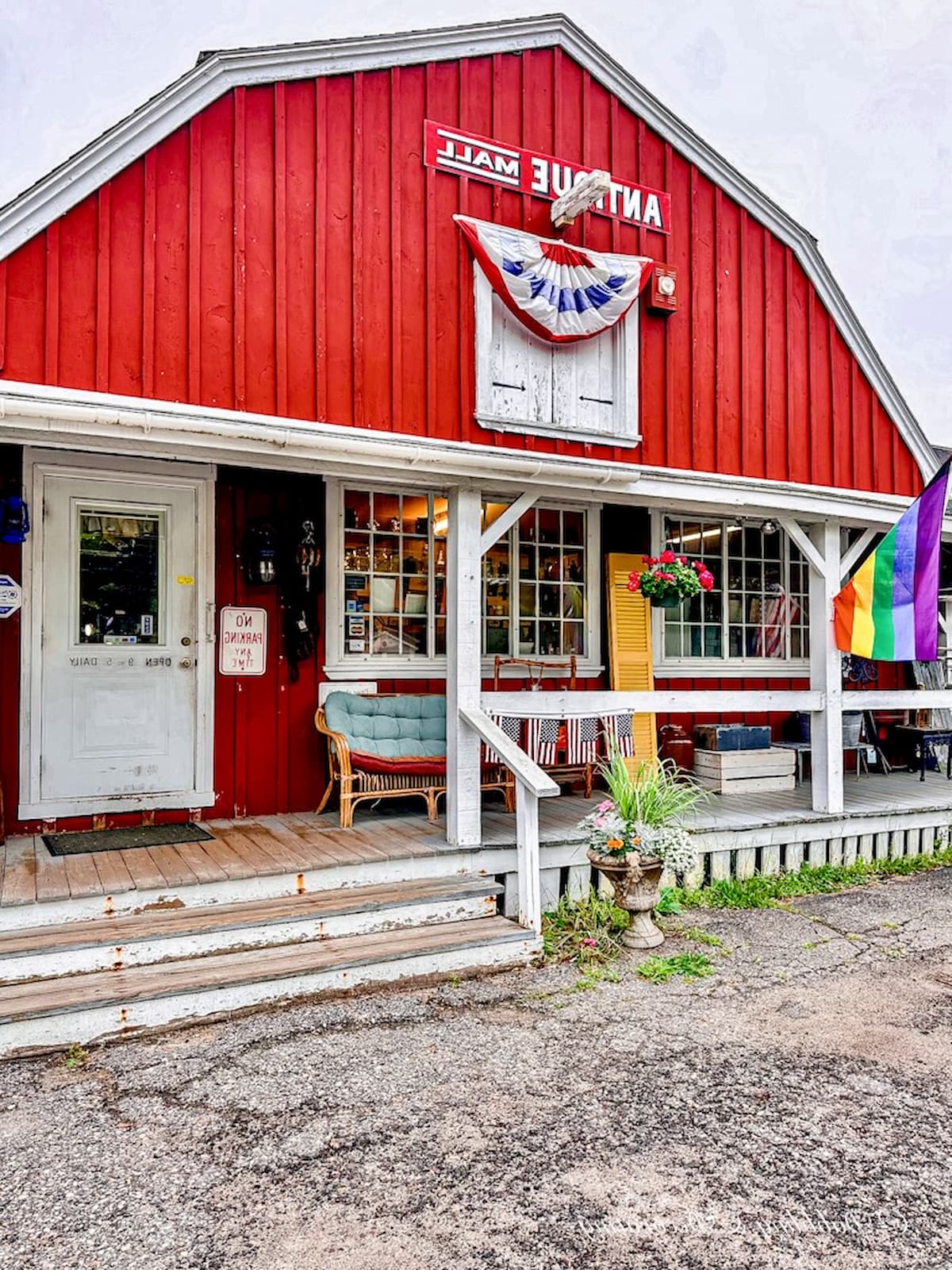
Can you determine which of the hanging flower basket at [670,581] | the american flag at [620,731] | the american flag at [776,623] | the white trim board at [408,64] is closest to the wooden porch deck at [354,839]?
the american flag at [620,731]

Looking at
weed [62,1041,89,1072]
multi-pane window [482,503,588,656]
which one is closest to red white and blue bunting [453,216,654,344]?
multi-pane window [482,503,588,656]

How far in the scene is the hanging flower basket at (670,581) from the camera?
5.66 m

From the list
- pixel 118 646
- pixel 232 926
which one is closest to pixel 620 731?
pixel 232 926

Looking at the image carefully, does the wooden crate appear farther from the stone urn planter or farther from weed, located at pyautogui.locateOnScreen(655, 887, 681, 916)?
the stone urn planter

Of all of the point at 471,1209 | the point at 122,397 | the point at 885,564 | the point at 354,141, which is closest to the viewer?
the point at 471,1209

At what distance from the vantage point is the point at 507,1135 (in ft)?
8.77

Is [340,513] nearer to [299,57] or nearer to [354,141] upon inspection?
[354,141]

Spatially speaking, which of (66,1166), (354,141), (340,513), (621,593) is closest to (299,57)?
(354,141)

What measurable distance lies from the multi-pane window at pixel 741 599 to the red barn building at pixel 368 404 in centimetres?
82

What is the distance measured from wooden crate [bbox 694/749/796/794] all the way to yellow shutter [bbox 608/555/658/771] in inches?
18.5

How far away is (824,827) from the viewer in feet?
19.1

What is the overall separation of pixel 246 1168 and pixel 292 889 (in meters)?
1.69

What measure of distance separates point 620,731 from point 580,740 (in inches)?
12.6

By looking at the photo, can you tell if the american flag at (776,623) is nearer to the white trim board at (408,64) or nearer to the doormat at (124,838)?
the white trim board at (408,64)
